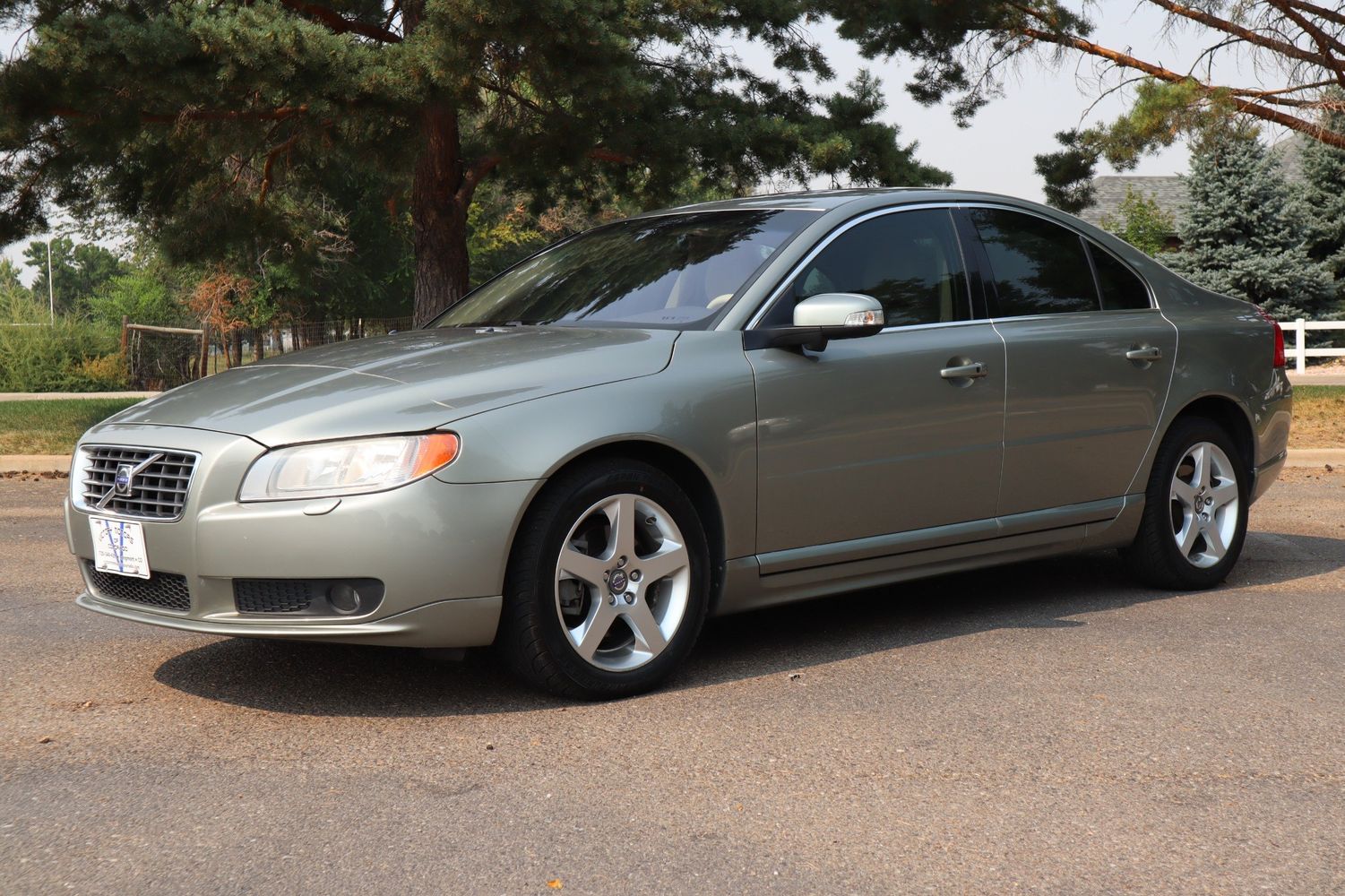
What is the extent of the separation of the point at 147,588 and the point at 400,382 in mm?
997

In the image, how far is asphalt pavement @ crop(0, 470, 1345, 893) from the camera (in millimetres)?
3268

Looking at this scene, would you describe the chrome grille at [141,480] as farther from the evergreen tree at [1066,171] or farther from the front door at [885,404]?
the evergreen tree at [1066,171]

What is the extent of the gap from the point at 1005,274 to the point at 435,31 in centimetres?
835

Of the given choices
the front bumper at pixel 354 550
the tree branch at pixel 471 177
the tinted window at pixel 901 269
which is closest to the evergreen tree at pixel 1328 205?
the tree branch at pixel 471 177

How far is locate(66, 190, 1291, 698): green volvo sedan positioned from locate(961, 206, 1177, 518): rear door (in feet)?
0.05

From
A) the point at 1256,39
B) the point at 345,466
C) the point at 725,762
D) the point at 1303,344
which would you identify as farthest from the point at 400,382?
the point at 1303,344

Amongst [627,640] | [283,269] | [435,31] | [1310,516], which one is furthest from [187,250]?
[283,269]

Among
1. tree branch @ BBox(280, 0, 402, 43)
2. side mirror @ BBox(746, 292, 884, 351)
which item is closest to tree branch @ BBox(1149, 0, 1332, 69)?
tree branch @ BBox(280, 0, 402, 43)

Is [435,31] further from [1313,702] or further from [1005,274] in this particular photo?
[1313,702]

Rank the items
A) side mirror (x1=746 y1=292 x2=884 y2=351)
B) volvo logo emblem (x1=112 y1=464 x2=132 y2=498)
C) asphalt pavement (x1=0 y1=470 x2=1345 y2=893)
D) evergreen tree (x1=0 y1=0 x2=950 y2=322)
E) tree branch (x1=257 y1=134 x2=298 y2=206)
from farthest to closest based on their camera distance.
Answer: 1. tree branch (x1=257 y1=134 x2=298 y2=206)
2. evergreen tree (x1=0 y1=0 x2=950 y2=322)
3. side mirror (x1=746 y1=292 x2=884 y2=351)
4. volvo logo emblem (x1=112 y1=464 x2=132 y2=498)
5. asphalt pavement (x1=0 y1=470 x2=1345 y2=893)

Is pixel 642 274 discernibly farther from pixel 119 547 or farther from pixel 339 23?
pixel 339 23

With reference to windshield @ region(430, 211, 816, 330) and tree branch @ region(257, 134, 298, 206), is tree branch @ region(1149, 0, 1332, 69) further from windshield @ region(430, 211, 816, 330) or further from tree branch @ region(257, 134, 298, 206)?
windshield @ region(430, 211, 816, 330)

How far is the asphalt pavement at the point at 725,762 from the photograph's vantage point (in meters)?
3.27

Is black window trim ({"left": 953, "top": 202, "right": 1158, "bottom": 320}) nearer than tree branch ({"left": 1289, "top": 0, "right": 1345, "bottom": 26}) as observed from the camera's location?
Yes
